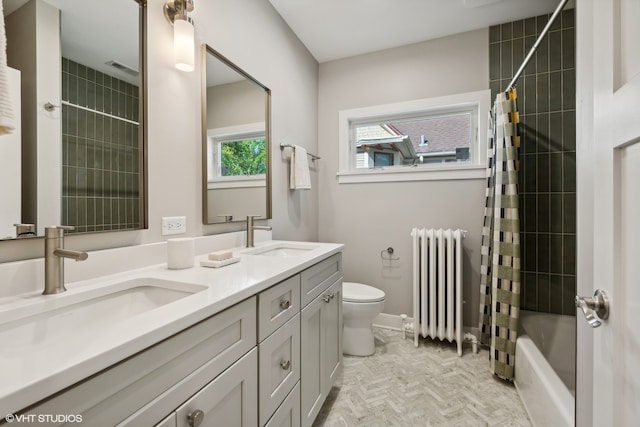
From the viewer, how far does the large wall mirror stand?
778mm

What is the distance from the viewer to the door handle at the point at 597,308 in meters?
0.61

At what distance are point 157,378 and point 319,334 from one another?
0.90 metres

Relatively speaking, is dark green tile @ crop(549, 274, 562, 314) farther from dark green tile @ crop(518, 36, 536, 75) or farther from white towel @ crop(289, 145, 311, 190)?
white towel @ crop(289, 145, 311, 190)

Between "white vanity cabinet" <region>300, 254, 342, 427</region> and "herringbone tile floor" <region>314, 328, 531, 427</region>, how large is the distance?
0.17m

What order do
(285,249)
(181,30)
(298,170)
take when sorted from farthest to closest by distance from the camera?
1. (298,170)
2. (285,249)
3. (181,30)

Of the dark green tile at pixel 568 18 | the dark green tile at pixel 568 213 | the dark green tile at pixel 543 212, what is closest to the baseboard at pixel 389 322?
the dark green tile at pixel 543 212

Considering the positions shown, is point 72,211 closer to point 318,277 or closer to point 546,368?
point 318,277

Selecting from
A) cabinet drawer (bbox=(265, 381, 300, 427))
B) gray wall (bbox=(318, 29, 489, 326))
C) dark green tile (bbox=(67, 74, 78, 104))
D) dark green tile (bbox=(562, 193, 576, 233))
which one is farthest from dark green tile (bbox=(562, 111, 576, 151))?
dark green tile (bbox=(67, 74, 78, 104))

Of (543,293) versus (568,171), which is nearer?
(568,171)

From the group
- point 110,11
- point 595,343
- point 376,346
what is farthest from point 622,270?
point 376,346

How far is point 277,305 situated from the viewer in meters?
1.00

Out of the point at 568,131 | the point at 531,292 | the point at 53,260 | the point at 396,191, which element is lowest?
the point at 531,292

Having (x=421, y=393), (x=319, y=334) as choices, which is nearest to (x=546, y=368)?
(x=421, y=393)

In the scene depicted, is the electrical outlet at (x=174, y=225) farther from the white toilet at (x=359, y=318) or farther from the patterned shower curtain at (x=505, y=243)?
the patterned shower curtain at (x=505, y=243)
